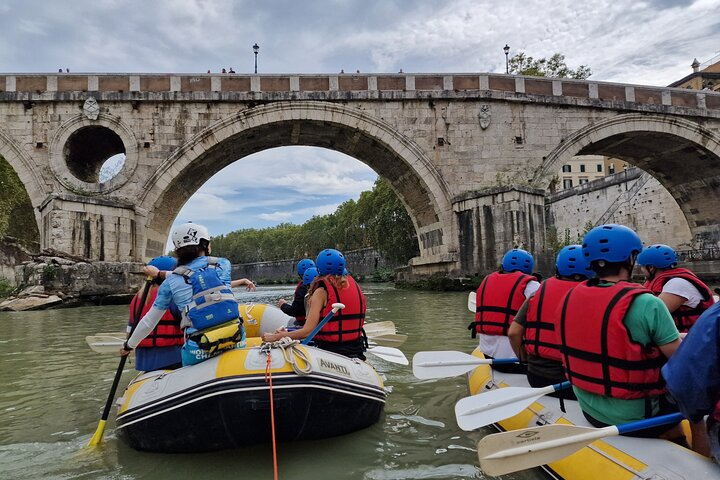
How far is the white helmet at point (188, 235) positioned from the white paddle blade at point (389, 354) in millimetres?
2254

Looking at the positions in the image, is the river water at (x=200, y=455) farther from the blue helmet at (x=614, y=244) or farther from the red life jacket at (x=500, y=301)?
the blue helmet at (x=614, y=244)

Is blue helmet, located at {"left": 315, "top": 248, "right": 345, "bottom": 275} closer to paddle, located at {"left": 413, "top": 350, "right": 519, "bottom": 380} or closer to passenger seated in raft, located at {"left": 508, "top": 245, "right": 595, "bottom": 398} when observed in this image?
paddle, located at {"left": 413, "top": 350, "right": 519, "bottom": 380}

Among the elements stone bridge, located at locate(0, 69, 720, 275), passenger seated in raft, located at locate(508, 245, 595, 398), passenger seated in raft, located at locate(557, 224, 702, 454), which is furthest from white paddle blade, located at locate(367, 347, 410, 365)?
stone bridge, located at locate(0, 69, 720, 275)

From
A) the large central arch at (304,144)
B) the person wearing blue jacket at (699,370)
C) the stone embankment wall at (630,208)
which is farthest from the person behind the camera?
Result: the stone embankment wall at (630,208)

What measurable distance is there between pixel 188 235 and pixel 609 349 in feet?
7.86

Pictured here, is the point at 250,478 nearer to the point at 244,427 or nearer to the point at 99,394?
the point at 244,427

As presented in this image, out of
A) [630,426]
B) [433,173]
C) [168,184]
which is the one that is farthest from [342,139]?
[630,426]

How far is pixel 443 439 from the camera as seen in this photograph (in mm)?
3355

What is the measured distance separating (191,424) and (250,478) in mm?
476

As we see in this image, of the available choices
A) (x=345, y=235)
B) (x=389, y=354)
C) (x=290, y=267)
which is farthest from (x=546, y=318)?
(x=290, y=267)

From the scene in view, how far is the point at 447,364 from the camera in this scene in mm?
3824

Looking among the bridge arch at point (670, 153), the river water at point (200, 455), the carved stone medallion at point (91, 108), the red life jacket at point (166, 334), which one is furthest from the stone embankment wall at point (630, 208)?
the red life jacket at point (166, 334)

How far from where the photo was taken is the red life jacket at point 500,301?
388cm

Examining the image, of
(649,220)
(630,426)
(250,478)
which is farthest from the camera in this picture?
(649,220)
